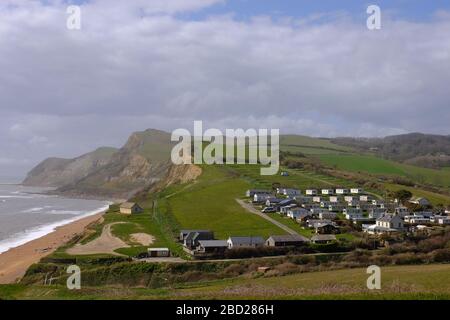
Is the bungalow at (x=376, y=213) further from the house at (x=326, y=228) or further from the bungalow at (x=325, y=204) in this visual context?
the house at (x=326, y=228)

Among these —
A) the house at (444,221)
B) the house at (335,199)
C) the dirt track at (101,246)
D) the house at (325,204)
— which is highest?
the house at (335,199)

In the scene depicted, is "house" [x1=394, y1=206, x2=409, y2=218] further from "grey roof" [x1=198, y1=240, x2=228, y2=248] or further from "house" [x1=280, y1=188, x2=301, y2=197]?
"grey roof" [x1=198, y1=240, x2=228, y2=248]

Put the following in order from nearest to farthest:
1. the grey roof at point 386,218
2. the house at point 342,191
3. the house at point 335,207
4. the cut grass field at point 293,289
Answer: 1. the cut grass field at point 293,289
2. the grey roof at point 386,218
3. the house at point 335,207
4. the house at point 342,191

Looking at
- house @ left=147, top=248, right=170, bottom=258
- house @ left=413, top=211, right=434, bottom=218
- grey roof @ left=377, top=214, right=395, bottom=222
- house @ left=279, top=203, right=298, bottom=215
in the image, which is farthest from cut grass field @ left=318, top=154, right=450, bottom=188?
house @ left=147, top=248, right=170, bottom=258

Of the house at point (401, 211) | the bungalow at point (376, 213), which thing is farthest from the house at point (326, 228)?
the house at point (401, 211)

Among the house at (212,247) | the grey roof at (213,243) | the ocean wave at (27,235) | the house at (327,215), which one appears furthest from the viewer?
the house at (327,215)

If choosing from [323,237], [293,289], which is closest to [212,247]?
[323,237]
